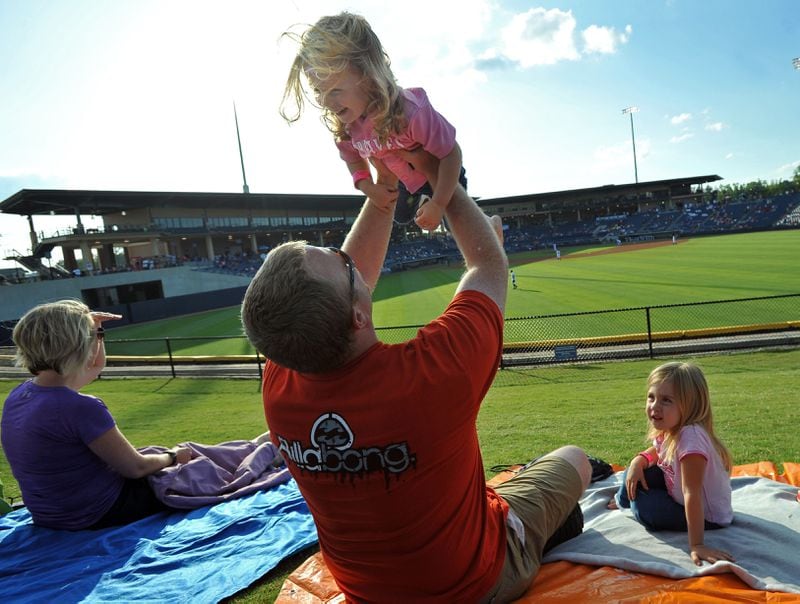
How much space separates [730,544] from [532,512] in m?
1.02

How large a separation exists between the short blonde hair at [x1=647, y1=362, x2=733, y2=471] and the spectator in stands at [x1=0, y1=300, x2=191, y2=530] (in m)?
3.27

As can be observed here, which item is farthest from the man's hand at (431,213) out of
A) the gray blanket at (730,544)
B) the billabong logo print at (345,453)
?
the gray blanket at (730,544)

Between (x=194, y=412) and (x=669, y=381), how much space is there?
880cm

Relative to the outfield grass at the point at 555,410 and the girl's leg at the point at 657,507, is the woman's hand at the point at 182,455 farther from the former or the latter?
the girl's leg at the point at 657,507

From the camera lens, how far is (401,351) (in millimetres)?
1622

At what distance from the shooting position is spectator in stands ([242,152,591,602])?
59.7 inches

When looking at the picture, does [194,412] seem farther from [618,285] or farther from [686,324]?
[618,285]

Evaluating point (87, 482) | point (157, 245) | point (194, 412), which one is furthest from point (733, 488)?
Result: point (157, 245)

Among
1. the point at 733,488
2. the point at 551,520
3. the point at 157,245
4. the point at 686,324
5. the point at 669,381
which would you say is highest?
the point at 157,245

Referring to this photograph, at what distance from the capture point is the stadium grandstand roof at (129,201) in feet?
131

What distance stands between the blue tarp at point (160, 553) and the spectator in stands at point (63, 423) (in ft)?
0.92

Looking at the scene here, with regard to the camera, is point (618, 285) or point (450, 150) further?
point (618, 285)

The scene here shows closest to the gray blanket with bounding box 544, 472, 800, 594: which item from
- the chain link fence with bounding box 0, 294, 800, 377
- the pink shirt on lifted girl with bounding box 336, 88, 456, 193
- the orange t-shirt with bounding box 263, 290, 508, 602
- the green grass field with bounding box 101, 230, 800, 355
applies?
the orange t-shirt with bounding box 263, 290, 508, 602

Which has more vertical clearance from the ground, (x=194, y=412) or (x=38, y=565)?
(x=38, y=565)
